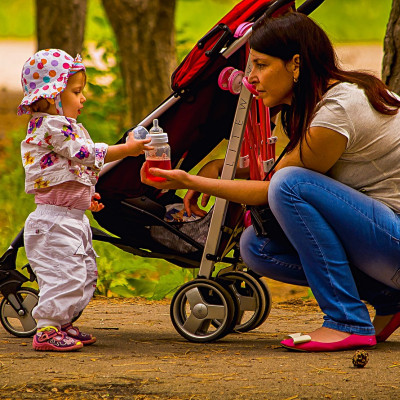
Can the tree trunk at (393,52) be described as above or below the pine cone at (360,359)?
above

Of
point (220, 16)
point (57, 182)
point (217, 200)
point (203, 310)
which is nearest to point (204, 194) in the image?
point (217, 200)

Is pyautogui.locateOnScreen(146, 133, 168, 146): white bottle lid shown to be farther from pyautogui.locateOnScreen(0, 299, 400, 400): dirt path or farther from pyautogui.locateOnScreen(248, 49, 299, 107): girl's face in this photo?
pyautogui.locateOnScreen(0, 299, 400, 400): dirt path

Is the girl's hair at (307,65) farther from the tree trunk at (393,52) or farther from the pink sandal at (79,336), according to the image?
the tree trunk at (393,52)

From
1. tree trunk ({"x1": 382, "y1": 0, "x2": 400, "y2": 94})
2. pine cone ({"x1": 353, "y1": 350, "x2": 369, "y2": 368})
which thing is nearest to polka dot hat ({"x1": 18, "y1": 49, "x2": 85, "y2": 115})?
pine cone ({"x1": 353, "y1": 350, "x2": 369, "y2": 368})

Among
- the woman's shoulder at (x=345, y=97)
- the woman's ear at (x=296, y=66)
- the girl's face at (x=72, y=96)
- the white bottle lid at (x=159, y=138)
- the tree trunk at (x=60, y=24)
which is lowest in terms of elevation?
the white bottle lid at (x=159, y=138)

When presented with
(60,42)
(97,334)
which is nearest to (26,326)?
(97,334)

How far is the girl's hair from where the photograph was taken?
3406mm

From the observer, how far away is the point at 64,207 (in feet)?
11.9

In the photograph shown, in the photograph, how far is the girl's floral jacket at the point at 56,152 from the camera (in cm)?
354

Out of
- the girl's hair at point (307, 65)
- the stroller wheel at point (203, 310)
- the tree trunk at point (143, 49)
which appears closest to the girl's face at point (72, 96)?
the girl's hair at point (307, 65)

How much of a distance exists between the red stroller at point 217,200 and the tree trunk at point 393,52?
153 centimetres

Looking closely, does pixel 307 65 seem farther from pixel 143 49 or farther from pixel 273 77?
pixel 143 49

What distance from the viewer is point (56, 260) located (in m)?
3.60

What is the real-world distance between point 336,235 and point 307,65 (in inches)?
26.4
